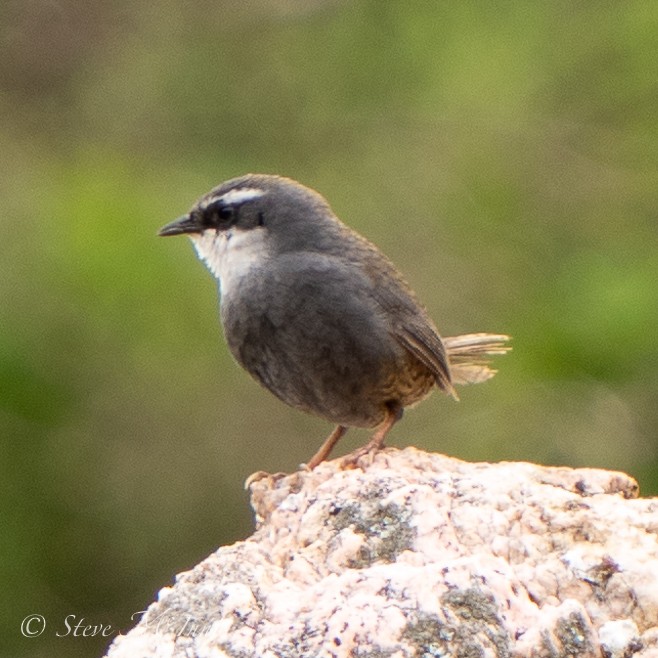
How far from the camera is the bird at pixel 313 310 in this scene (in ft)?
20.1

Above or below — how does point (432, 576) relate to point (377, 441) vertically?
above

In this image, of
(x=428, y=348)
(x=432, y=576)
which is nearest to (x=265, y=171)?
(x=428, y=348)

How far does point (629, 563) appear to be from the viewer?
4.14 metres

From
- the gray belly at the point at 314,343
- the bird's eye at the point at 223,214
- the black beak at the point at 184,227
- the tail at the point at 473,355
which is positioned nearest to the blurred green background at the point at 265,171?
the tail at the point at 473,355

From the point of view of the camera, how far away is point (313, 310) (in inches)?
242

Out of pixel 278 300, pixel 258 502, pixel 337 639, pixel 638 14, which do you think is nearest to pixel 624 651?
pixel 337 639

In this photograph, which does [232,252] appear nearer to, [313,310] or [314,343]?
[313,310]

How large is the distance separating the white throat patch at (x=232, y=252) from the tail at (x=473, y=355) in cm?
157

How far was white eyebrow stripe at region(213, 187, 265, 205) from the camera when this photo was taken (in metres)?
6.62

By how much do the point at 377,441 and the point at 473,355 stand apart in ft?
6.51

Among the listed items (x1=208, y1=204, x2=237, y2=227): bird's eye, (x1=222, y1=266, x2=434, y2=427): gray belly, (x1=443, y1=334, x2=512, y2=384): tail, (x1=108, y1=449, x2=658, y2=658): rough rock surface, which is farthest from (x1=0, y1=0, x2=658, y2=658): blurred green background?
(x1=108, y1=449, x2=658, y2=658): rough rock surface

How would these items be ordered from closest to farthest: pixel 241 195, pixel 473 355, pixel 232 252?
pixel 232 252 < pixel 241 195 < pixel 473 355

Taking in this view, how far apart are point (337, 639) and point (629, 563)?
877 millimetres

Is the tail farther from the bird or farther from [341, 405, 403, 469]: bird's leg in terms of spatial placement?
[341, 405, 403, 469]: bird's leg
